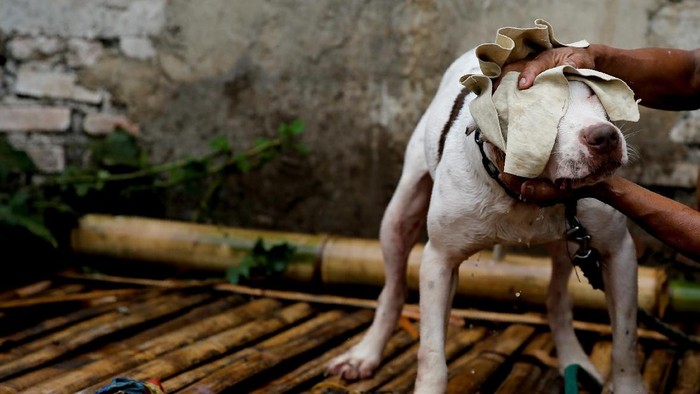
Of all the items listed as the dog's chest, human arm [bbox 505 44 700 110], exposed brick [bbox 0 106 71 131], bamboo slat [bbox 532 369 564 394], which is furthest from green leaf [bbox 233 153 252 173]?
human arm [bbox 505 44 700 110]

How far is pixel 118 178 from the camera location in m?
4.84

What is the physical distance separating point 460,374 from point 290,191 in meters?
1.87

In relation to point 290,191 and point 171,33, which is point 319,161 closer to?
point 290,191

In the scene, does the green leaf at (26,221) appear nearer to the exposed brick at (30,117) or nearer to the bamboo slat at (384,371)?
the exposed brick at (30,117)

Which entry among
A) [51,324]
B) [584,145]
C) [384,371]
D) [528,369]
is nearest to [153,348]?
[51,324]

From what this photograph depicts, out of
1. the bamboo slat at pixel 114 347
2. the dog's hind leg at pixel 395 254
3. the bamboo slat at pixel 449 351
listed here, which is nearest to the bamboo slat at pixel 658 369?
the bamboo slat at pixel 449 351

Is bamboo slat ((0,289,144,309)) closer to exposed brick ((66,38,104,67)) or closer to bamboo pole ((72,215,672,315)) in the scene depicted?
bamboo pole ((72,215,672,315))

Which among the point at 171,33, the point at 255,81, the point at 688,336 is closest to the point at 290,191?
the point at 255,81

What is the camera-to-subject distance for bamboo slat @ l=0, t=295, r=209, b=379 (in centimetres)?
342

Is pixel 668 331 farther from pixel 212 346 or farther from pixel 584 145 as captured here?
pixel 212 346

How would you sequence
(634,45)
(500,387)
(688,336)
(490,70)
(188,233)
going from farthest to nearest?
(188,233) < (634,45) < (688,336) < (500,387) < (490,70)

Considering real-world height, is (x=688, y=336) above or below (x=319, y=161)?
below

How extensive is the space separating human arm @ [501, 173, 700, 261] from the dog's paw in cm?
118

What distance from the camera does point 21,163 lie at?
484 centimetres
